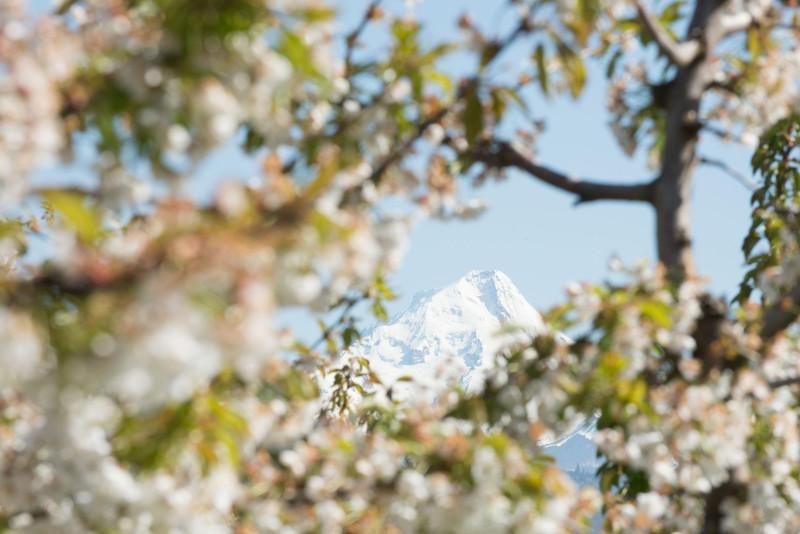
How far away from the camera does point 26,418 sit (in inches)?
124

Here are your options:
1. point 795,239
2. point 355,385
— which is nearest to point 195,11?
point 795,239

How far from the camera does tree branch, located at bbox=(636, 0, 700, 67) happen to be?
400 centimetres

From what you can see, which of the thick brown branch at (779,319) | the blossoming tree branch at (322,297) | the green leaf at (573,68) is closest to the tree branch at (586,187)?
the blossoming tree branch at (322,297)

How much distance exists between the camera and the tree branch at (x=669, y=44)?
3998 millimetres

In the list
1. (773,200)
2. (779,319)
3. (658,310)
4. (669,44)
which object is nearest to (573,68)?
(658,310)

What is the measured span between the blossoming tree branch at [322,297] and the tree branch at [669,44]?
0.05 ft

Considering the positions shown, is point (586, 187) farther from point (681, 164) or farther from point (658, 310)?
point (658, 310)

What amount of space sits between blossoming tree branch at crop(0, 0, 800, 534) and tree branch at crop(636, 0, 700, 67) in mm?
16

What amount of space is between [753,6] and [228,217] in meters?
3.22

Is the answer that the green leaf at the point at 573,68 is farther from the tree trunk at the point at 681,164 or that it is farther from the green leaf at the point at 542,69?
the tree trunk at the point at 681,164

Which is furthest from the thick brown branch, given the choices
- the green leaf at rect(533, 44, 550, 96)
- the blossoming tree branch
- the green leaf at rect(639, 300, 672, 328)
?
the green leaf at rect(533, 44, 550, 96)

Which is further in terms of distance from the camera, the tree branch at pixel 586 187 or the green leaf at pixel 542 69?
the tree branch at pixel 586 187

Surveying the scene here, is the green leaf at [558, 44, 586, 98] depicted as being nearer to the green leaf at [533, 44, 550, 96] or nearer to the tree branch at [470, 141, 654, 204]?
the green leaf at [533, 44, 550, 96]

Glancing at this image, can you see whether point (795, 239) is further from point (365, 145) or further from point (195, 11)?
point (195, 11)
